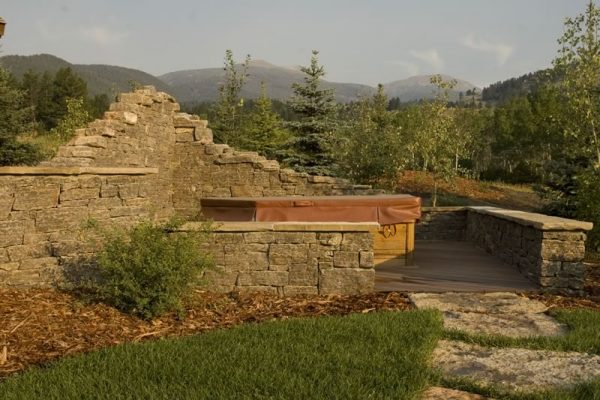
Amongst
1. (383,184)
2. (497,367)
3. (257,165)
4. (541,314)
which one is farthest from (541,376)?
(383,184)

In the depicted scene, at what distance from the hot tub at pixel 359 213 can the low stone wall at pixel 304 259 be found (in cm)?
195

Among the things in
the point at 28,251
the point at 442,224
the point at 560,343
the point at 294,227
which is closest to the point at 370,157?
the point at 442,224

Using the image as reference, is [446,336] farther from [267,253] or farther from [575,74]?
[575,74]

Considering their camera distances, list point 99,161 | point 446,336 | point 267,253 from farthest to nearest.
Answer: point 99,161
point 267,253
point 446,336

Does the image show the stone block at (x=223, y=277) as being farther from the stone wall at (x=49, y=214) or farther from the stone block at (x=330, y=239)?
the stone wall at (x=49, y=214)

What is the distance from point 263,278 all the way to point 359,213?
2.63 m

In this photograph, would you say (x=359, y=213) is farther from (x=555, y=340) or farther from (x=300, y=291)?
(x=555, y=340)

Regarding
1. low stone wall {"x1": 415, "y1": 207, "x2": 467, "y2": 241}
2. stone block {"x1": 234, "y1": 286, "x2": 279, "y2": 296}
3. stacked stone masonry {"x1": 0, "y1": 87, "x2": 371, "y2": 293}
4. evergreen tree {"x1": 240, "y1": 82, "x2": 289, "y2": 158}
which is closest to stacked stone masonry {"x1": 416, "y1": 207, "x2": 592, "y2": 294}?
low stone wall {"x1": 415, "y1": 207, "x2": 467, "y2": 241}

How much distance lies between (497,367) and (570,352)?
2.80ft

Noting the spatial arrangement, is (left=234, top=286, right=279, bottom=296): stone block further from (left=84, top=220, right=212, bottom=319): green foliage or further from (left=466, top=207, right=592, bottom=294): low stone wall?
(left=466, top=207, right=592, bottom=294): low stone wall

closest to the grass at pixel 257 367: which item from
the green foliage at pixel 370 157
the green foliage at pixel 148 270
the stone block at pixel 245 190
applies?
the green foliage at pixel 148 270

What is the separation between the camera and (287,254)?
6.34 metres

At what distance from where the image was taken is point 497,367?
12.8ft

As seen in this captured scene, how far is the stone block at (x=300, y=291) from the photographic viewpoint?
6332mm
